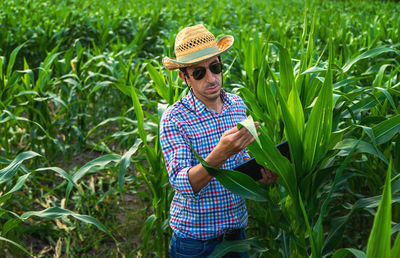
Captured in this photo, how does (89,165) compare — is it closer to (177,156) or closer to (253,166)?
(177,156)

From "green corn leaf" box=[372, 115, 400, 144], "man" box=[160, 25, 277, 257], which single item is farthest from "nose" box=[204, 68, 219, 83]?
"green corn leaf" box=[372, 115, 400, 144]

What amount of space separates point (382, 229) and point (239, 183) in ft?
1.96

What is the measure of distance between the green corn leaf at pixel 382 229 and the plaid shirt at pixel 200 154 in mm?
693

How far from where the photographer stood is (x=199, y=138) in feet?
5.42

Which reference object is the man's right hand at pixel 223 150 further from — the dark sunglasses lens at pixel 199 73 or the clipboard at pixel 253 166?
the dark sunglasses lens at pixel 199 73

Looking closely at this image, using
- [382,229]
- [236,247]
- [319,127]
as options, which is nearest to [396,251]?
[382,229]

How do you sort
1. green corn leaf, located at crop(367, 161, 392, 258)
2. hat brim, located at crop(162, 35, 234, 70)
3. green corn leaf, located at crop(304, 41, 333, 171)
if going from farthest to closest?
1. hat brim, located at crop(162, 35, 234, 70)
2. green corn leaf, located at crop(304, 41, 333, 171)
3. green corn leaf, located at crop(367, 161, 392, 258)

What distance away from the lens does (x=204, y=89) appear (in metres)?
1.65

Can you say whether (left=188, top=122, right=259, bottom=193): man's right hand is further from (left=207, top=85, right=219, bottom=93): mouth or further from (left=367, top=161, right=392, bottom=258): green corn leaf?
(left=367, top=161, right=392, bottom=258): green corn leaf

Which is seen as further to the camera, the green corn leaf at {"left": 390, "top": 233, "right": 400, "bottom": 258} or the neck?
the neck

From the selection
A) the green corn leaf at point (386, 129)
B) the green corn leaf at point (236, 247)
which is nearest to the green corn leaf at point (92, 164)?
the green corn leaf at point (236, 247)

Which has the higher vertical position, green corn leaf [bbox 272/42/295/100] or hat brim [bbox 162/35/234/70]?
hat brim [bbox 162/35/234/70]

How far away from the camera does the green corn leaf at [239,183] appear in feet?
4.81

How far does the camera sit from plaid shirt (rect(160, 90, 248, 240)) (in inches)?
64.1
